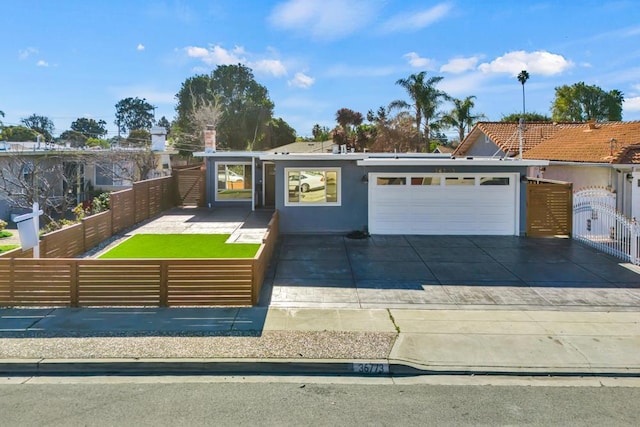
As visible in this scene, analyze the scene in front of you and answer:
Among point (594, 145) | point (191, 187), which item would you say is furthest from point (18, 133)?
point (594, 145)

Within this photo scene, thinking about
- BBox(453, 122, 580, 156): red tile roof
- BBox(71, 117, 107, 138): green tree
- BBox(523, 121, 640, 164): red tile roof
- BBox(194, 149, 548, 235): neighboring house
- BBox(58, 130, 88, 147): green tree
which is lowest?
BBox(194, 149, 548, 235): neighboring house

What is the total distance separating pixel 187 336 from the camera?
6.97m

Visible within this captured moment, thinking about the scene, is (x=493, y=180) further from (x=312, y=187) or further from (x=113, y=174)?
(x=113, y=174)

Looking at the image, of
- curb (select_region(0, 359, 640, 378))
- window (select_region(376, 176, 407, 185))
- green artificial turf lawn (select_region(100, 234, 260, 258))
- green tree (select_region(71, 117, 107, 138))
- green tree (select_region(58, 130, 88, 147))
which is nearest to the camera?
curb (select_region(0, 359, 640, 378))

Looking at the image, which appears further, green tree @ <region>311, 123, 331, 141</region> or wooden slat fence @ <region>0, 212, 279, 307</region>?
green tree @ <region>311, 123, 331, 141</region>

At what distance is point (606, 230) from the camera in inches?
564

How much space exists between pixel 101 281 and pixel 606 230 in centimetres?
1426

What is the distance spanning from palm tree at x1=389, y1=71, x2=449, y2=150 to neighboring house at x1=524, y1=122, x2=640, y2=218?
17.2 metres

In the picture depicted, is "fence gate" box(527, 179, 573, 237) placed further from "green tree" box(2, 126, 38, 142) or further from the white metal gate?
"green tree" box(2, 126, 38, 142)

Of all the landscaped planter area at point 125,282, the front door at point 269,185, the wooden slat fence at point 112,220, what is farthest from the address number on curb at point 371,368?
the front door at point 269,185

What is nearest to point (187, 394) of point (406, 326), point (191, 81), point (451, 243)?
point (406, 326)

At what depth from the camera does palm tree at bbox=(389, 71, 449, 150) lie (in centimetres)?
3919

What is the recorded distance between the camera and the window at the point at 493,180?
1630 cm

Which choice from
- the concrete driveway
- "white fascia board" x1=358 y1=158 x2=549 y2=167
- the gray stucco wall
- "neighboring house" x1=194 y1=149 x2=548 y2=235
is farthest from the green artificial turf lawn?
"white fascia board" x1=358 y1=158 x2=549 y2=167
